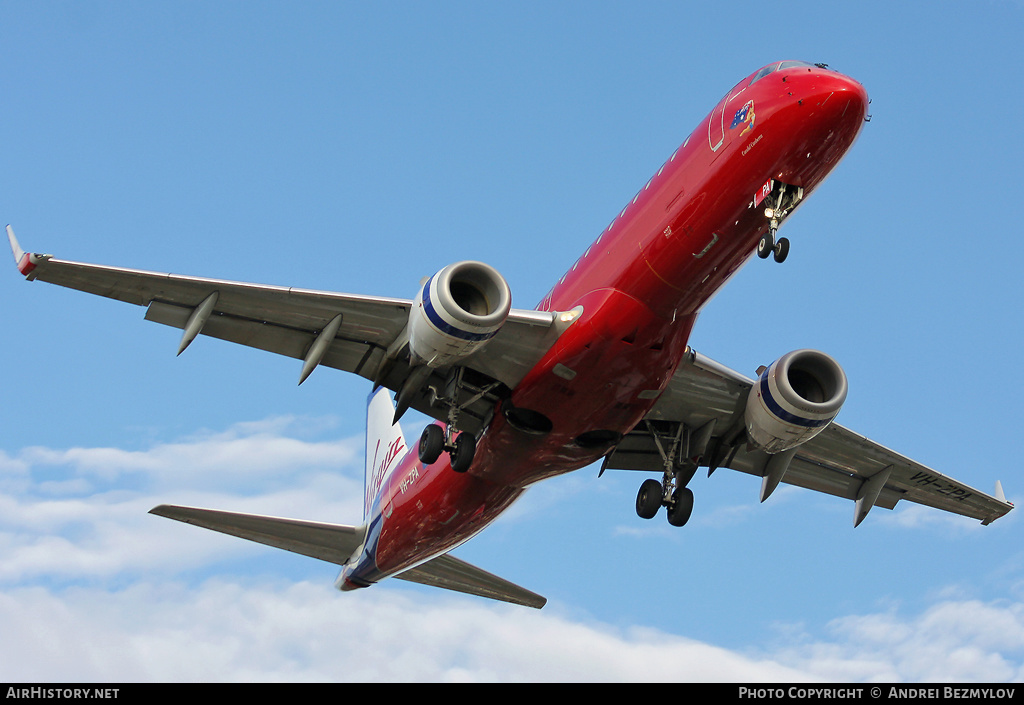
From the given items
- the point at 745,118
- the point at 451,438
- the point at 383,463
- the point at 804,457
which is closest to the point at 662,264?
the point at 745,118

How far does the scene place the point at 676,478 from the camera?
1002 inches

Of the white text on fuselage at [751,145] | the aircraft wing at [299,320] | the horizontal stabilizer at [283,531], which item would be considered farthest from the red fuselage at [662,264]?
the horizontal stabilizer at [283,531]

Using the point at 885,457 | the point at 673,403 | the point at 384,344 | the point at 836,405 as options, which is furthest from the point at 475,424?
the point at 885,457

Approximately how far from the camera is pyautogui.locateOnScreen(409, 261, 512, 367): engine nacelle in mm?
19922

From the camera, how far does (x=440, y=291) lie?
65.8 feet

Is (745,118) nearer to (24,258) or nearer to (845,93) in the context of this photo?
(845,93)

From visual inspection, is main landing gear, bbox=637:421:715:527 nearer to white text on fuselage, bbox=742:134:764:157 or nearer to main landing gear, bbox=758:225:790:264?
main landing gear, bbox=758:225:790:264

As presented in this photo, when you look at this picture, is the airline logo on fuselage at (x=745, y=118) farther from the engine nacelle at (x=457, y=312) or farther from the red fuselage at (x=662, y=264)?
the engine nacelle at (x=457, y=312)

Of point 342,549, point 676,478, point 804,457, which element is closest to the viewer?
point 676,478

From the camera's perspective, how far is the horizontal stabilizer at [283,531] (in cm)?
2563

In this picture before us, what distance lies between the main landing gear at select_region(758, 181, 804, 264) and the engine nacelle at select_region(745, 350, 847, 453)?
4.35m

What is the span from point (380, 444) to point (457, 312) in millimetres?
14292

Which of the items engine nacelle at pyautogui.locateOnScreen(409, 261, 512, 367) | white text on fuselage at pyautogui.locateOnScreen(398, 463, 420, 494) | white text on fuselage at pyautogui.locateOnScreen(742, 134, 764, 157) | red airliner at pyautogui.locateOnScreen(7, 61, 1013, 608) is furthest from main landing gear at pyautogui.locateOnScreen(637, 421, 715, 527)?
white text on fuselage at pyautogui.locateOnScreen(742, 134, 764, 157)

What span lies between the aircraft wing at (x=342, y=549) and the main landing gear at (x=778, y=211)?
13.6 meters
